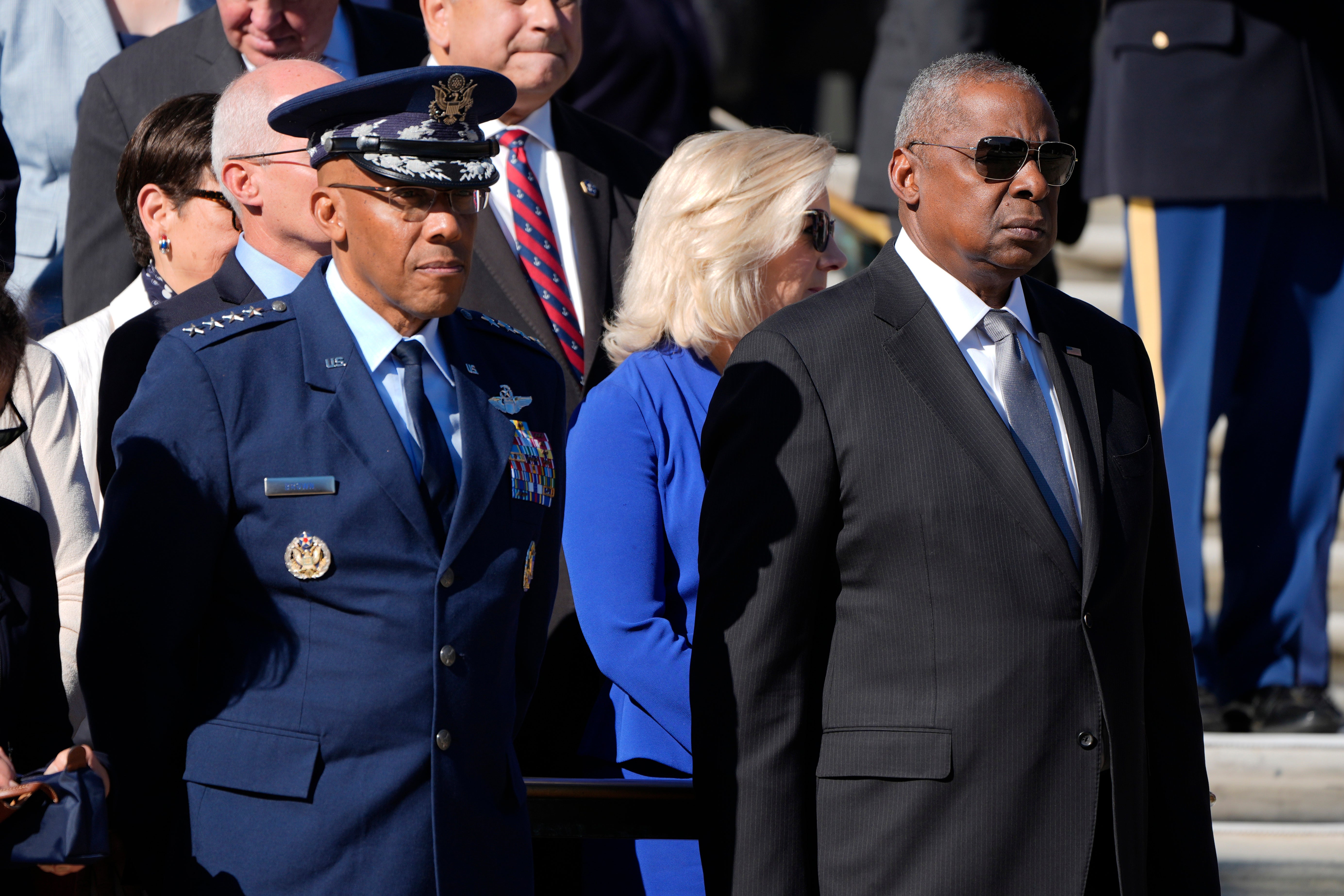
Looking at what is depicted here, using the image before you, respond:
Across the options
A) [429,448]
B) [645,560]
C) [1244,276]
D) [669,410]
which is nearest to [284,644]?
[429,448]

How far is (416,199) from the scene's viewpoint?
241 centimetres

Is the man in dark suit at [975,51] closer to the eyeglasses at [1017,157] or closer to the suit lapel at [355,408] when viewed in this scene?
the eyeglasses at [1017,157]

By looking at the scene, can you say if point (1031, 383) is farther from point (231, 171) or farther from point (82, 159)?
point (82, 159)

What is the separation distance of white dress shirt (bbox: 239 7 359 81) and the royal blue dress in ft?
4.96

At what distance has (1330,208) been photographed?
495 cm

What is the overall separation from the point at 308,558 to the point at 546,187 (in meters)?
2.04

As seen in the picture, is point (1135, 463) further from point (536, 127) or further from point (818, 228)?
point (536, 127)

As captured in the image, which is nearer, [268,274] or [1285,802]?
[268,274]

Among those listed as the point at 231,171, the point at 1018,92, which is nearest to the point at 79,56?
the point at 231,171

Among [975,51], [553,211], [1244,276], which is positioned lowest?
[1244,276]

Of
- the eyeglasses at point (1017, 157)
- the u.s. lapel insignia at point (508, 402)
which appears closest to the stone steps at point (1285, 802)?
the eyeglasses at point (1017, 157)

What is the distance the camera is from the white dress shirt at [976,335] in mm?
2693

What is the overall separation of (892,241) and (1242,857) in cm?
230

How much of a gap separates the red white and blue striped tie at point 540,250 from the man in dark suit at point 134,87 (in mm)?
615
